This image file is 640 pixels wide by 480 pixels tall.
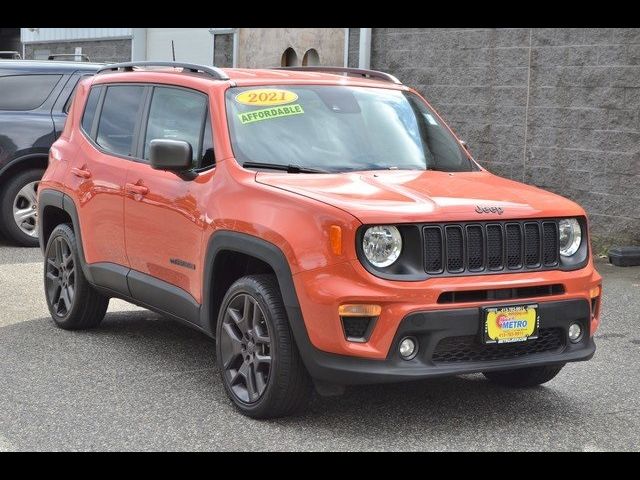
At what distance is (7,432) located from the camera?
5367mm

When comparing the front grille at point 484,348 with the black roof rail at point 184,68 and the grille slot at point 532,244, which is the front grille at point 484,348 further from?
the black roof rail at point 184,68

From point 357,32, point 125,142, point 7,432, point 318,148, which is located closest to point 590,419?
point 318,148

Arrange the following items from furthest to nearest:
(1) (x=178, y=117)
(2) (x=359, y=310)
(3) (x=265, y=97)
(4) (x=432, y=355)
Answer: (1) (x=178, y=117), (3) (x=265, y=97), (4) (x=432, y=355), (2) (x=359, y=310)

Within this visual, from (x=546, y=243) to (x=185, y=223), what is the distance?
1.96 m

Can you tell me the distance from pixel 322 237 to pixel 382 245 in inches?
10.9

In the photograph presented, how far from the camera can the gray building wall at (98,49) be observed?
64.6 ft

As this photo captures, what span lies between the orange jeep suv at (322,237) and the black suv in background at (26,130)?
4.71 m

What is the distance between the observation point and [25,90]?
12156 millimetres

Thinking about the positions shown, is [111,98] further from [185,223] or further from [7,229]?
[7,229]

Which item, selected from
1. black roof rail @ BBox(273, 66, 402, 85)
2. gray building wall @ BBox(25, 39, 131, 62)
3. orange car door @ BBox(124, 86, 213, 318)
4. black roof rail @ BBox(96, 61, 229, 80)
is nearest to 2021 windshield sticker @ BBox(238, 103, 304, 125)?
orange car door @ BBox(124, 86, 213, 318)

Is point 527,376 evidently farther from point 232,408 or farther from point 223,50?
point 223,50

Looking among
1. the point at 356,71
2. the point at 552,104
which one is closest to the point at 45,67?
the point at 552,104

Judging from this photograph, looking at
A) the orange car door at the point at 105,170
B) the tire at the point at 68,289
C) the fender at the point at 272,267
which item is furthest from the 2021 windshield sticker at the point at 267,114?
the tire at the point at 68,289

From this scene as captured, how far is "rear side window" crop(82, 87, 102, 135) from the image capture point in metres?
7.71
